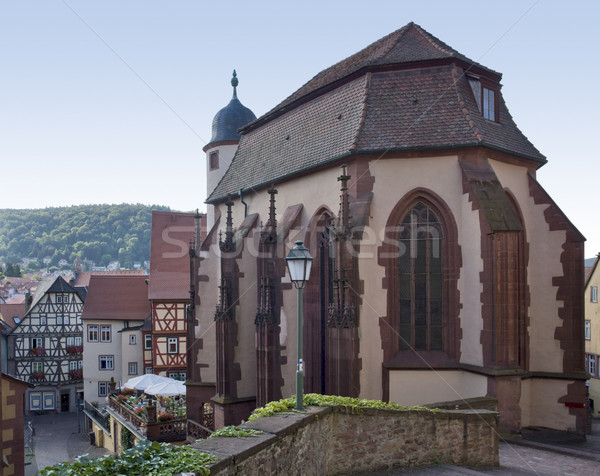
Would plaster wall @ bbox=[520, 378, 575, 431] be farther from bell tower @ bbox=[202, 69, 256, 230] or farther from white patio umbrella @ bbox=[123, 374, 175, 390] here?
white patio umbrella @ bbox=[123, 374, 175, 390]

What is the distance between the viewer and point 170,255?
37.4m

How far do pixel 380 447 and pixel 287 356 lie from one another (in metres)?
7.70

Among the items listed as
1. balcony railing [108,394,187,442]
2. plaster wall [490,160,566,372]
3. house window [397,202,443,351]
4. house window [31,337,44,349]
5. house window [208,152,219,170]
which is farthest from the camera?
house window [31,337,44,349]

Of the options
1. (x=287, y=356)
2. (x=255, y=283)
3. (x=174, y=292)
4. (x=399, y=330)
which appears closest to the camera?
(x=399, y=330)

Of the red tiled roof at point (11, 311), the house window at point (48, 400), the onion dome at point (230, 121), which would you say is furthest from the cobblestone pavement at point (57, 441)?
the onion dome at point (230, 121)

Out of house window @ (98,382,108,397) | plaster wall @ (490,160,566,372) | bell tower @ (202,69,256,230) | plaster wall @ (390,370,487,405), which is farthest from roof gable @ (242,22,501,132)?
house window @ (98,382,108,397)

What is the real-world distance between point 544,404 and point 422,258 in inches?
190

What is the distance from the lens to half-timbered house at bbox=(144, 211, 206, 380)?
34.7 metres

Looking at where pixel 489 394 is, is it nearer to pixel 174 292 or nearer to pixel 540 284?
pixel 540 284

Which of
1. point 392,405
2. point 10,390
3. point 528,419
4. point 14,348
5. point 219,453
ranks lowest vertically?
A: point 14,348

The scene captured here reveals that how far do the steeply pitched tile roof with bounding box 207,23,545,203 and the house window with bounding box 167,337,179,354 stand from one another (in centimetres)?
2078

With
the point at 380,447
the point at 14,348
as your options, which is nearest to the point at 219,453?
the point at 380,447

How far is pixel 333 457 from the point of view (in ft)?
24.5

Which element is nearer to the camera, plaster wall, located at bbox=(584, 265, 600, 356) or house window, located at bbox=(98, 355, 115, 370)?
plaster wall, located at bbox=(584, 265, 600, 356)
